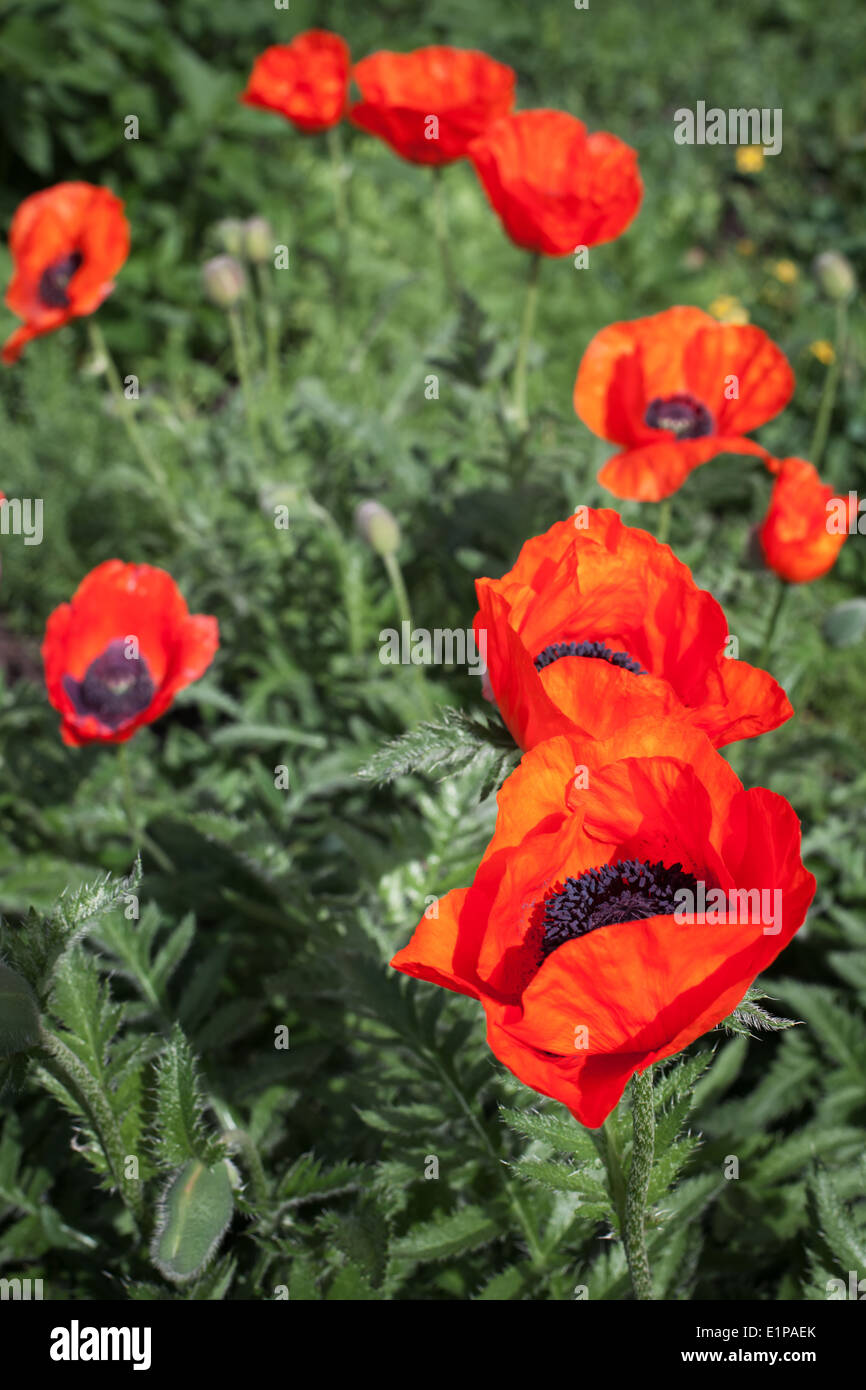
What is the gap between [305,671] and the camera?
275cm

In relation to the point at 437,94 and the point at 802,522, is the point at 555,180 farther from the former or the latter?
the point at 802,522

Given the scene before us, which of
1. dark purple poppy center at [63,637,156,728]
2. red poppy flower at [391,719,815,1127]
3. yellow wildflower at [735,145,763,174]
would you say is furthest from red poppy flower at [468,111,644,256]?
yellow wildflower at [735,145,763,174]

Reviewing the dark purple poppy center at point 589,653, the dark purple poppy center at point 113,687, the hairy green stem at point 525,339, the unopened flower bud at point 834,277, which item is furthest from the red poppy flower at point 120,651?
the unopened flower bud at point 834,277

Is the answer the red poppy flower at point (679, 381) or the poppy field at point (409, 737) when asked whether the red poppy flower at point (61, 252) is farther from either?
the red poppy flower at point (679, 381)

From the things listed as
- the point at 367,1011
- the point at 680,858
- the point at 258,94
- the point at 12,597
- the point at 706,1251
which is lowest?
the point at 706,1251

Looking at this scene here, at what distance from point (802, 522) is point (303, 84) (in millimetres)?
1621

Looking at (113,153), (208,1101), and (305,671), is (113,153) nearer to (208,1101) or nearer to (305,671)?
(305,671)

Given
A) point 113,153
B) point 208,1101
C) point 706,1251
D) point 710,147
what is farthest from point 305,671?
point 710,147

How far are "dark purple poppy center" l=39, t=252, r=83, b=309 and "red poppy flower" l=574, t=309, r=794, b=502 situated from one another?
1232mm

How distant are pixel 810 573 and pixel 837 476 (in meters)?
1.93

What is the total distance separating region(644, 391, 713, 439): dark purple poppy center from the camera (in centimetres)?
193

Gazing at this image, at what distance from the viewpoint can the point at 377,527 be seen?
2.14 metres

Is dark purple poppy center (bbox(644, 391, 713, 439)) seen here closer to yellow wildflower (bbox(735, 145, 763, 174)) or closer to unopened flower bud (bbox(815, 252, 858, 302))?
unopened flower bud (bbox(815, 252, 858, 302))

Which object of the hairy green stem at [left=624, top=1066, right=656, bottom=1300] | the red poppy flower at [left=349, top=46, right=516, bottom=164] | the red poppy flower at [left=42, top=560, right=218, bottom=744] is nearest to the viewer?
the hairy green stem at [left=624, top=1066, right=656, bottom=1300]
